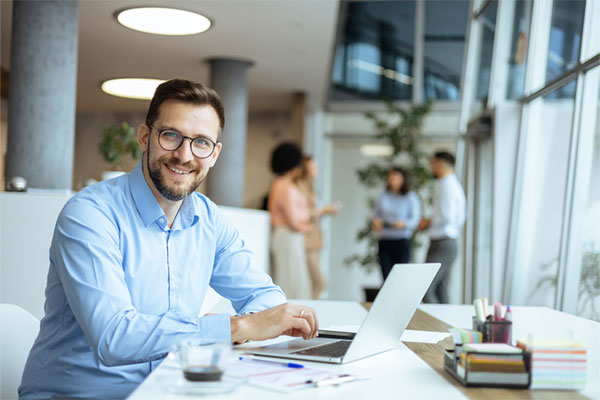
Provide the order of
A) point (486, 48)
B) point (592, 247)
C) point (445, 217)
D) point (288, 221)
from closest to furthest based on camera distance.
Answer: point (592, 247)
point (445, 217)
point (288, 221)
point (486, 48)

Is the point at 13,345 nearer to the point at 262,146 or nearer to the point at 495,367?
the point at 495,367

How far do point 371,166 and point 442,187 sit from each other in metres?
3.15

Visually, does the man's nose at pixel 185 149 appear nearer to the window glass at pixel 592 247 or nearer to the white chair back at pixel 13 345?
the white chair back at pixel 13 345

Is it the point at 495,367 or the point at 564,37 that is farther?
the point at 564,37

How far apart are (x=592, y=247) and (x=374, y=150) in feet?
21.9

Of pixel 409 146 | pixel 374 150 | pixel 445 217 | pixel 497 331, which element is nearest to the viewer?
pixel 497 331

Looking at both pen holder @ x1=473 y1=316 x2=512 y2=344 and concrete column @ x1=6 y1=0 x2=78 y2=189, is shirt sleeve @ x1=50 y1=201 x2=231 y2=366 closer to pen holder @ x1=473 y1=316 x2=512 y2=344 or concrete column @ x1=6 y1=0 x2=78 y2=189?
pen holder @ x1=473 y1=316 x2=512 y2=344

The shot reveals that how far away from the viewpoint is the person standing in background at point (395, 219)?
7504mm

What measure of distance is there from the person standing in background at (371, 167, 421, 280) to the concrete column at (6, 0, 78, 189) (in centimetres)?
387

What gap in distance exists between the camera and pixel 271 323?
1553 millimetres

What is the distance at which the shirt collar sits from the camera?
1711mm

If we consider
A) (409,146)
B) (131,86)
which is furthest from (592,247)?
(409,146)

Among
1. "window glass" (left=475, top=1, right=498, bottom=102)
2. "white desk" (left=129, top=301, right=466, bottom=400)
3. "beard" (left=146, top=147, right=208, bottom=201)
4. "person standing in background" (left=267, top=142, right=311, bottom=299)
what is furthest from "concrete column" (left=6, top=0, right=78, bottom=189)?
"window glass" (left=475, top=1, right=498, bottom=102)

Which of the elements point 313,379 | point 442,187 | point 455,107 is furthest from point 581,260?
point 455,107
